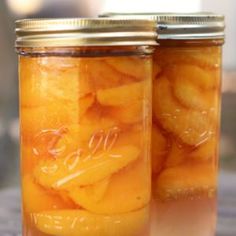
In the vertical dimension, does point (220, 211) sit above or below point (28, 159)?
below

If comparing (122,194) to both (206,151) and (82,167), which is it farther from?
(206,151)

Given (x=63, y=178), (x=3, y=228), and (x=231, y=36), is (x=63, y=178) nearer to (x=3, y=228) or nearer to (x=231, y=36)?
(x=3, y=228)

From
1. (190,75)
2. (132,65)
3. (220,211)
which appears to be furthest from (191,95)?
(220,211)

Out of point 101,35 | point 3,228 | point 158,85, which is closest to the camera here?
point 101,35

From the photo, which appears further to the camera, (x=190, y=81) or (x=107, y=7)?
(x=107, y=7)

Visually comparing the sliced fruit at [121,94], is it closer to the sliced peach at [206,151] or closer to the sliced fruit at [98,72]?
the sliced fruit at [98,72]

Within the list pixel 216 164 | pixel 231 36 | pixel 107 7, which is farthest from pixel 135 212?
pixel 231 36
